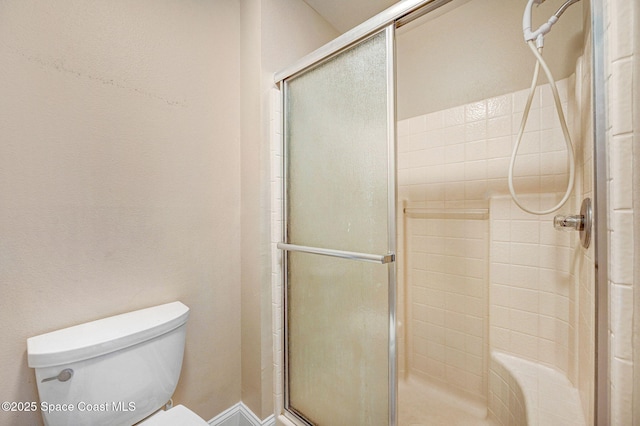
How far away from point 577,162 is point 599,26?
85 centimetres

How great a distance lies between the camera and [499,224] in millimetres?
1479

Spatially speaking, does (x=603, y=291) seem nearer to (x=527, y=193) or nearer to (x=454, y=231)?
(x=527, y=193)

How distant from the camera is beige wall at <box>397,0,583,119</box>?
131 centimetres

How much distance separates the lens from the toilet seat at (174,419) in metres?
0.96

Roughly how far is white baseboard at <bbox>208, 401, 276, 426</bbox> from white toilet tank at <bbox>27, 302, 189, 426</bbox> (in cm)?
47

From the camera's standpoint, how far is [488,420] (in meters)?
1.47

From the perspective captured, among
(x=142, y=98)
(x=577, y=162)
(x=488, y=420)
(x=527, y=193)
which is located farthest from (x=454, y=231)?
(x=142, y=98)

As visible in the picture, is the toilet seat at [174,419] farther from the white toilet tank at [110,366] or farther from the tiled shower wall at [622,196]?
the tiled shower wall at [622,196]

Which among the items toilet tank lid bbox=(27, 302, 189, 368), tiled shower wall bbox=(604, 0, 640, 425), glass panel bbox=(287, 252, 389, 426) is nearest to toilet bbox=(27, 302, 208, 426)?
toilet tank lid bbox=(27, 302, 189, 368)

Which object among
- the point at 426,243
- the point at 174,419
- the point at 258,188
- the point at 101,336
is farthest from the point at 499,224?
the point at 101,336

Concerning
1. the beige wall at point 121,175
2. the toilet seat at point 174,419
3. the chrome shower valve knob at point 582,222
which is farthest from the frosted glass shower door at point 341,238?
the chrome shower valve knob at point 582,222

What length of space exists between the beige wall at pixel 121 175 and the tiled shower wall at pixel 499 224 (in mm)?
1135

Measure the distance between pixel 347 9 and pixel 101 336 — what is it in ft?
6.52

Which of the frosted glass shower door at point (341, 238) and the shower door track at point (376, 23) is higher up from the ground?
the shower door track at point (376, 23)
